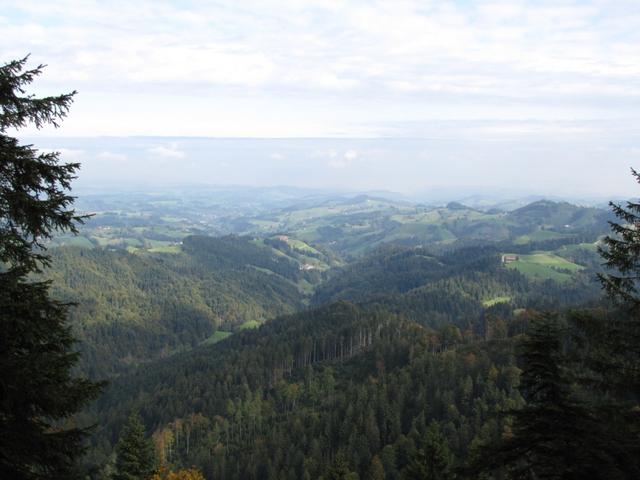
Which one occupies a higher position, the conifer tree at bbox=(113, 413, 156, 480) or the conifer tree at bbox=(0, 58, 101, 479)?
the conifer tree at bbox=(0, 58, 101, 479)

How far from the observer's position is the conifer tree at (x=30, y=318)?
12.9 metres

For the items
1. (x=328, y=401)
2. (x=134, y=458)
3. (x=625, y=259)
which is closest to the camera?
(x=625, y=259)

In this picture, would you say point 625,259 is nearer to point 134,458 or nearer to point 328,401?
point 134,458

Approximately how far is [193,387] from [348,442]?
82972 mm

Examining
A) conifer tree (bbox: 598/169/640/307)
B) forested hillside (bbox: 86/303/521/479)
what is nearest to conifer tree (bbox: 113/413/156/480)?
forested hillside (bbox: 86/303/521/479)

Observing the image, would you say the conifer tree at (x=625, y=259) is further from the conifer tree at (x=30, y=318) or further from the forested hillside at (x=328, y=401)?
the forested hillside at (x=328, y=401)

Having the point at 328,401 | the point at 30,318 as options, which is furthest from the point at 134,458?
the point at 328,401

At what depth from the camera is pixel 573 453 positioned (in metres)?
16.0

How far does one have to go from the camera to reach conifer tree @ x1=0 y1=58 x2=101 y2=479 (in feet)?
42.2

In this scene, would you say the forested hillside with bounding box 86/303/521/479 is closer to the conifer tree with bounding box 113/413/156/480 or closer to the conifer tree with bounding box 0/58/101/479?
the conifer tree with bounding box 113/413/156/480

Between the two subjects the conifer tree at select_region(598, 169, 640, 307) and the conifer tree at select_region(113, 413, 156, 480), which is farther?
the conifer tree at select_region(113, 413, 156, 480)

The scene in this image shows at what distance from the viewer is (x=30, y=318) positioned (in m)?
13.5

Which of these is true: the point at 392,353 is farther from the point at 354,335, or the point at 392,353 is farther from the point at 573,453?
the point at 573,453

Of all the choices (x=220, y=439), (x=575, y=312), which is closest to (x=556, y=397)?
(x=575, y=312)
